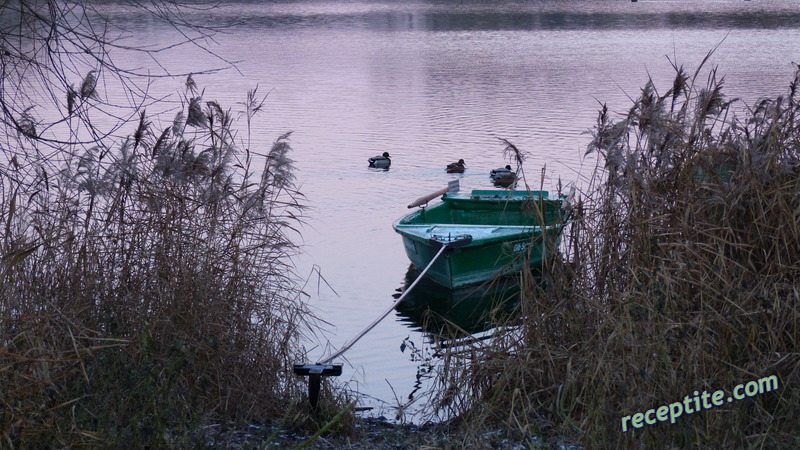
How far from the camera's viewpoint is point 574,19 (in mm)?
70125

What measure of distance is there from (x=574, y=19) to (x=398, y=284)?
196 feet

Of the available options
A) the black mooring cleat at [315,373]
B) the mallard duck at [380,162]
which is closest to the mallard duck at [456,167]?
the mallard duck at [380,162]

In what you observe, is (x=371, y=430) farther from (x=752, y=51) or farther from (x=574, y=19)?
(x=574, y=19)

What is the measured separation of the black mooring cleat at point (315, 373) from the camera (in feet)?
18.8

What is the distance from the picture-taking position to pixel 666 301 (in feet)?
17.0

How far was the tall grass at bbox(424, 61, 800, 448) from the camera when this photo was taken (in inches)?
184

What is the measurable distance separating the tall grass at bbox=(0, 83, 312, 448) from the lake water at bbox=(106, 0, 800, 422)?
1.23 m

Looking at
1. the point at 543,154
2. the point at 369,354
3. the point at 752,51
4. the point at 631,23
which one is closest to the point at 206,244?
the point at 369,354

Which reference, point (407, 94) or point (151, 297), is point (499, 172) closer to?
point (151, 297)

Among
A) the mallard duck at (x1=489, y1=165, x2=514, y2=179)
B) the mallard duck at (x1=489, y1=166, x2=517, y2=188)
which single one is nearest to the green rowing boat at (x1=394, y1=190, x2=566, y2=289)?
the mallard duck at (x1=489, y1=166, x2=517, y2=188)

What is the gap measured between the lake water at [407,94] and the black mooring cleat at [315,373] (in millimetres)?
1978

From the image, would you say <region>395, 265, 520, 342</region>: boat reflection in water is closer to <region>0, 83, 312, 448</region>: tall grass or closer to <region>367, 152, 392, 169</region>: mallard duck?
<region>0, 83, 312, 448</region>: tall grass

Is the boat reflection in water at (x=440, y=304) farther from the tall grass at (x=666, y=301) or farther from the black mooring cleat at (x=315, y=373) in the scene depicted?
the black mooring cleat at (x=315, y=373)

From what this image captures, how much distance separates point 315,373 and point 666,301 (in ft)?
6.55
